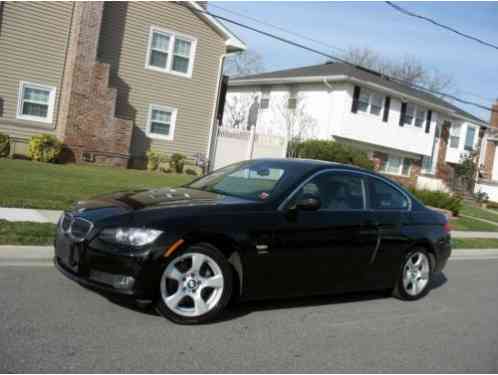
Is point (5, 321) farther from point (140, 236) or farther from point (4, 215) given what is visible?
point (4, 215)

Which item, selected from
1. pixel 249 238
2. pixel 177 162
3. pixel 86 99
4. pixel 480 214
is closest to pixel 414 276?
pixel 249 238

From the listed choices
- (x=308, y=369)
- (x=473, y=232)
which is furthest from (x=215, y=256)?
(x=473, y=232)

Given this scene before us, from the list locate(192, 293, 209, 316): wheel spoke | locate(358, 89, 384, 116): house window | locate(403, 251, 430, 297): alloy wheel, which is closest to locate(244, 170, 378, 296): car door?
locate(192, 293, 209, 316): wheel spoke

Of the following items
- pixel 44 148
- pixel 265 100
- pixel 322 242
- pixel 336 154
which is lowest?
pixel 322 242

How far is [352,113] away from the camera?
28125 millimetres

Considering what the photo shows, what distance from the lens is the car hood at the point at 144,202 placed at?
520 cm

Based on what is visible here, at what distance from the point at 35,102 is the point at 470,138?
29.5 meters

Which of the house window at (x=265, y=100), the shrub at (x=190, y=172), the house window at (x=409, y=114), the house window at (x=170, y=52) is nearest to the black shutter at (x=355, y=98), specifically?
the house window at (x=409, y=114)

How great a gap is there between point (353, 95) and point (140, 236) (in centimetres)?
2443

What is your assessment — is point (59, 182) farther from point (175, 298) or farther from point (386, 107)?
point (386, 107)

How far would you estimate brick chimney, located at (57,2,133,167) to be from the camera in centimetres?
1838

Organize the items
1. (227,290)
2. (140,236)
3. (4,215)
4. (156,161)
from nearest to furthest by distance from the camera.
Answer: (140,236) < (227,290) < (4,215) < (156,161)

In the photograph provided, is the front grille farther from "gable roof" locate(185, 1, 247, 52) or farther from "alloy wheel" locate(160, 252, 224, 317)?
"gable roof" locate(185, 1, 247, 52)

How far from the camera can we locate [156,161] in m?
20.1
